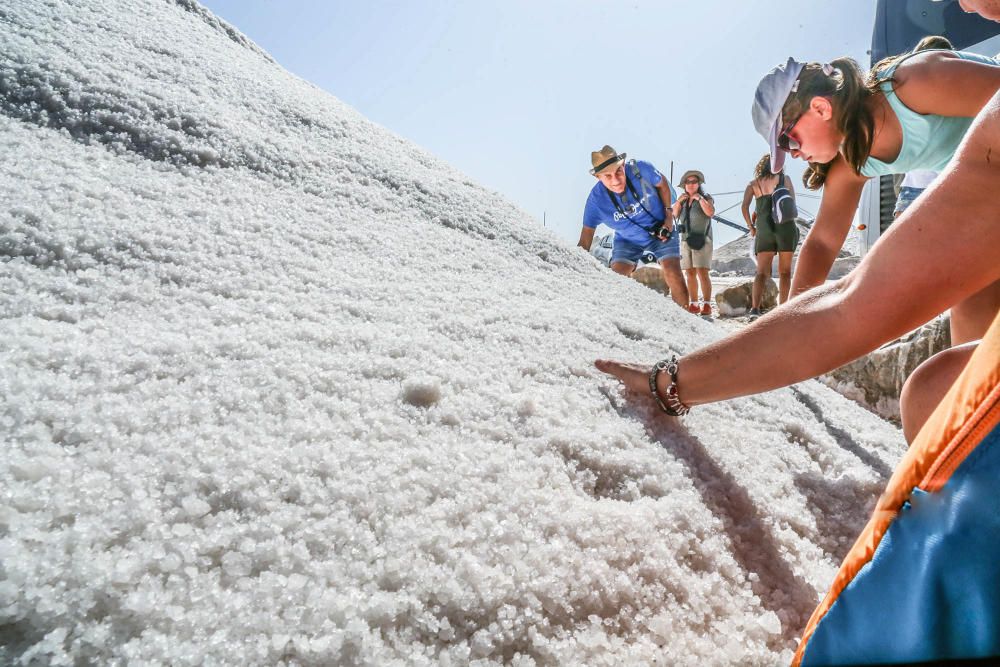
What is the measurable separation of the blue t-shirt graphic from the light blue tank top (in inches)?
96.4

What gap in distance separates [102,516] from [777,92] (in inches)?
71.1

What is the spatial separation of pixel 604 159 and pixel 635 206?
413mm

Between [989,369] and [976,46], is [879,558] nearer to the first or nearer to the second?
[989,369]

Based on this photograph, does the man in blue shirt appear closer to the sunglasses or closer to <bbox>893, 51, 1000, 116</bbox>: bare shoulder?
the sunglasses

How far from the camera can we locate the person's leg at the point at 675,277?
12.8ft

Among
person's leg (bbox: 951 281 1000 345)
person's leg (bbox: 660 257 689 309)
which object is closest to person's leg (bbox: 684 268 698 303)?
person's leg (bbox: 660 257 689 309)

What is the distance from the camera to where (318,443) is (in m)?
0.66

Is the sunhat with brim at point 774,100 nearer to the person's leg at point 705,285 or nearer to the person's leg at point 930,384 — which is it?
the person's leg at point 930,384

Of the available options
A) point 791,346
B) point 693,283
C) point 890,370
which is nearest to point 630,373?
point 791,346

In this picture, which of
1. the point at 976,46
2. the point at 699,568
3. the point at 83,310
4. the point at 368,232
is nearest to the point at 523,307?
the point at 368,232

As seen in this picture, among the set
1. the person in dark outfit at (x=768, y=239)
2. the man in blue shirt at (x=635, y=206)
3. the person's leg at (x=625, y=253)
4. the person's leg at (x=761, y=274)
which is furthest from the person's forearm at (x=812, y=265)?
the person's leg at (x=761, y=274)

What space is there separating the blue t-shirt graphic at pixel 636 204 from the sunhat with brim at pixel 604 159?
4.5 inches

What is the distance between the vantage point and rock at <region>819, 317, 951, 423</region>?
2.11 metres

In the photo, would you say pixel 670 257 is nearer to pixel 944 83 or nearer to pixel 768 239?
pixel 768 239
